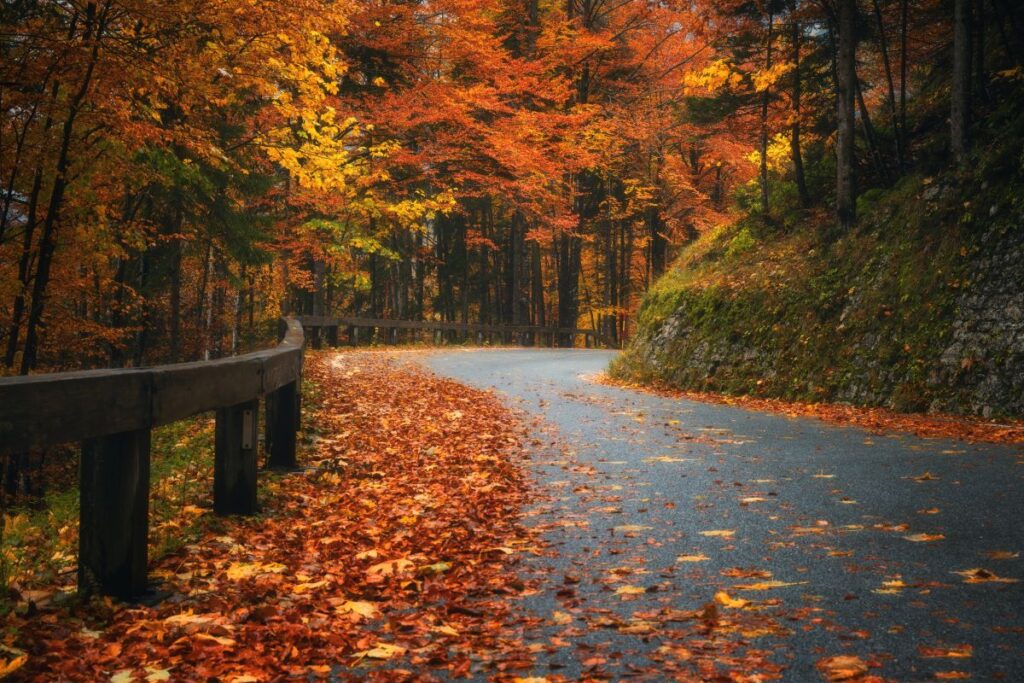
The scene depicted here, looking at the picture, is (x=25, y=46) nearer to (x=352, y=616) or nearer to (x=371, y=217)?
(x=352, y=616)

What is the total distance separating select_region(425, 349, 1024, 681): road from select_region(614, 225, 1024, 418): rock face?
272 centimetres

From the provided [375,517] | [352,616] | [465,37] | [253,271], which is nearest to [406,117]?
[465,37]

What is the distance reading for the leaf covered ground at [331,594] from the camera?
3.45 m

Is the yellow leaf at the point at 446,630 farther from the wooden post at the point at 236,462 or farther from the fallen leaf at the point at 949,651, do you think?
the wooden post at the point at 236,462

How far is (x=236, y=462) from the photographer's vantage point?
5777 millimetres

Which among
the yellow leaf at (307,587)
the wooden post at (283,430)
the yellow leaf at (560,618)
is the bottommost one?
the yellow leaf at (307,587)

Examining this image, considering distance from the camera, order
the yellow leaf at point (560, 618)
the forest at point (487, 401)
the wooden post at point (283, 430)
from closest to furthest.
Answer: the forest at point (487, 401), the yellow leaf at point (560, 618), the wooden post at point (283, 430)

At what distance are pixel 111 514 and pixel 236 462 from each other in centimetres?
182

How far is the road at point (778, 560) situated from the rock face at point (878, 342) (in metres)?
2.72

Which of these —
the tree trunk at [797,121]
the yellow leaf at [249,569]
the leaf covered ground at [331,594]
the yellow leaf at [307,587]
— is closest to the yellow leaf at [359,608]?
the leaf covered ground at [331,594]

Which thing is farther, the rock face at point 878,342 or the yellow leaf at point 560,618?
the rock face at point 878,342

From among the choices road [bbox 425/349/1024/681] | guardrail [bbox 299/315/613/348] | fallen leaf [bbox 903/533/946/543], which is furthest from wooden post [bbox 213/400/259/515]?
guardrail [bbox 299/315/613/348]

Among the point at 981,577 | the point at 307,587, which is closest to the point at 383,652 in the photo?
the point at 307,587

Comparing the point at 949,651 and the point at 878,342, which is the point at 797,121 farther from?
the point at 949,651
